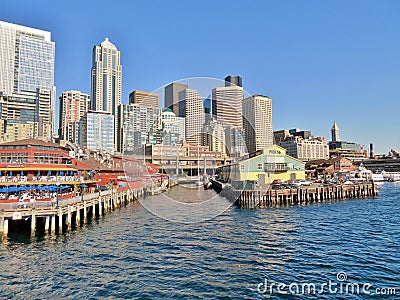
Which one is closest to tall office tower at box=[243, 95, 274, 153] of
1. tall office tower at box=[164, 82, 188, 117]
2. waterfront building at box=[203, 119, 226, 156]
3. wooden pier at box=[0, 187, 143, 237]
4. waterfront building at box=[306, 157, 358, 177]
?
waterfront building at box=[203, 119, 226, 156]

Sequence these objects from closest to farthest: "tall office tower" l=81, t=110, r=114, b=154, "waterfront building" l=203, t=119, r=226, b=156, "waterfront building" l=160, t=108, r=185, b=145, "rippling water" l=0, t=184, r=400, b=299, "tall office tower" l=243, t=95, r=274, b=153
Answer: "rippling water" l=0, t=184, r=400, b=299 < "waterfront building" l=160, t=108, r=185, b=145 < "tall office tower" l=243, t=95, r=274, b=153 < "waterfront building" l=203, t=119, r=226, b=156 < "tall office tower" l=81, t=110, r=114, b=154

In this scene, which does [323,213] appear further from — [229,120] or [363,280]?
[229,120]

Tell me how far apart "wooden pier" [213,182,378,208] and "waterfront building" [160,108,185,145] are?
2023cm

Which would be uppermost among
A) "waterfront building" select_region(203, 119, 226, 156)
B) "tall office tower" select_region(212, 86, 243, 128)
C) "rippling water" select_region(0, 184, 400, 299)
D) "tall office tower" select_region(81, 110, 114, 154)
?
"tall office tower" select_region(81, 110, 114, 154)

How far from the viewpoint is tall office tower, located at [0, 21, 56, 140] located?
153000mm

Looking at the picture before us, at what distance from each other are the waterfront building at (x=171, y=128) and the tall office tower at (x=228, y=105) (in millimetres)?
2021

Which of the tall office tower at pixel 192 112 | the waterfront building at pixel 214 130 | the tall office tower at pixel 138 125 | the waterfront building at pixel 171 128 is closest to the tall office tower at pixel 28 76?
the waterfront building at pixel 171 128

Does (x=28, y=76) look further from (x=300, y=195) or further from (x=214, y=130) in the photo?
(x=214, y=130)

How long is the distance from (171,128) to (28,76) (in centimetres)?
17476

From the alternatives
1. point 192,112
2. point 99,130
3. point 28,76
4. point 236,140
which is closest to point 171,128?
point 192,112

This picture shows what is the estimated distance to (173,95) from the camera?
14398 mm

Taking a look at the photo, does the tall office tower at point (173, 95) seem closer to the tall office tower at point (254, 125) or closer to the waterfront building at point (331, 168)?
the tall office tower at point (254, 125)

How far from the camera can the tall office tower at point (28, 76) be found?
153000mm

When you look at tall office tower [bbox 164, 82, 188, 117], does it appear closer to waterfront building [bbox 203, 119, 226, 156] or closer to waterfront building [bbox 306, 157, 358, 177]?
waterfront building [bbox 203, 119, 226, 156]
